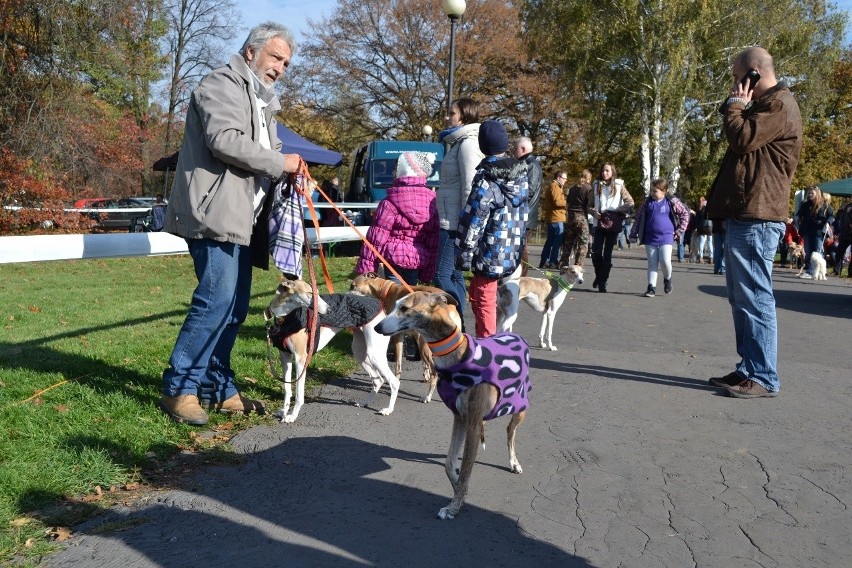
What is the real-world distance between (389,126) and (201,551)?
39.6 metres

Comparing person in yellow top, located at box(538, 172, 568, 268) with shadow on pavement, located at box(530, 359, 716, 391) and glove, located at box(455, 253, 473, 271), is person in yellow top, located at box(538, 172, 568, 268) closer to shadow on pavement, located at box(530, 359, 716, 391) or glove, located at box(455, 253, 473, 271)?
shadow on pavement, located at box(530, 359, 716, 391)

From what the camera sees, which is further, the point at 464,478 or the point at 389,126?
the point at 389,126

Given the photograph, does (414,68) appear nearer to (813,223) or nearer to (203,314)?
(813,223)

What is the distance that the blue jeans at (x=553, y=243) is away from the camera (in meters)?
18.2

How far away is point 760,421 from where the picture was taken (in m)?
5.46

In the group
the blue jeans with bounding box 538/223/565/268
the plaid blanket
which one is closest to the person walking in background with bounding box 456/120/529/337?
the plaid blanket

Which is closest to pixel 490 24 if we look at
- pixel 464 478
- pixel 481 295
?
pixel 481 295

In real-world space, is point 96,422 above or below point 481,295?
below

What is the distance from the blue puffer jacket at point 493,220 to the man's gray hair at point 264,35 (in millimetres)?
1659

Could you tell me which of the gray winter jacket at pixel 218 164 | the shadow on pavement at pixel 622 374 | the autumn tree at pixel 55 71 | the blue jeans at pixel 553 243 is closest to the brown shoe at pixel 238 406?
the gray winter jacket at pixel 218 164

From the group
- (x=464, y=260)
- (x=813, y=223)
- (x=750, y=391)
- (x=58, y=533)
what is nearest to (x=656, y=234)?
(x=750, y=391)

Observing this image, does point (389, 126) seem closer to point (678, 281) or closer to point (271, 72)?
point (678, 281)

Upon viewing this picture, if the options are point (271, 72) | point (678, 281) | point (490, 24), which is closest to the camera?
point (271, 72)

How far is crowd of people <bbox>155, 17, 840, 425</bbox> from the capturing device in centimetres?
489
